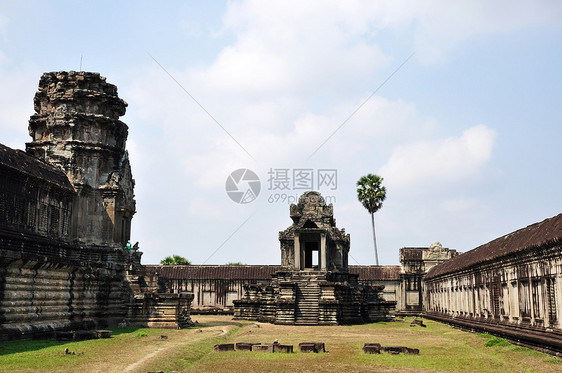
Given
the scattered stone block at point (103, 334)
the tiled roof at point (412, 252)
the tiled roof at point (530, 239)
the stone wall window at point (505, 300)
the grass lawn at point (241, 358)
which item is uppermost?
the tiled roof at point (412, 252)

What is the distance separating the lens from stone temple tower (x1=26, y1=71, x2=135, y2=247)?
29.4 meters

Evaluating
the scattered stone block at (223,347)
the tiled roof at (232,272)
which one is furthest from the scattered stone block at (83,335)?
the tiled roof at (232,272)

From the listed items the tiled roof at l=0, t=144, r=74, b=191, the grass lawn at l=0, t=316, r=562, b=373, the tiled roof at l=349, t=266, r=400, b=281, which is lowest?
the grass lawn at l=0, t=316, r=562, b=373

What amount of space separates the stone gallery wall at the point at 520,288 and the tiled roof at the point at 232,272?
72.3ft

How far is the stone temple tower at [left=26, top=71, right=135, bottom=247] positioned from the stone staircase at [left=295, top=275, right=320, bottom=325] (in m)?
12.0

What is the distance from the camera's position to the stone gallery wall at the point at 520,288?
682 inches

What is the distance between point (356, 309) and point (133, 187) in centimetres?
1720

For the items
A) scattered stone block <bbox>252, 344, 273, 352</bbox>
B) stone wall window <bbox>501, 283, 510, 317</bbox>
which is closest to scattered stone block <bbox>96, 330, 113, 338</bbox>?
scattered stone block <bbox>252, 344, 273, 352</bbox>

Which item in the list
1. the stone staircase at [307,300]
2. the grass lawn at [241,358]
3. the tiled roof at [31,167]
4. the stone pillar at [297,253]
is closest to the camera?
the grass lawn at [241,358]

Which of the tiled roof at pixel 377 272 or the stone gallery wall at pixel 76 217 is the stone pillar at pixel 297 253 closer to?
the stone gallery wall at pixel 76 217

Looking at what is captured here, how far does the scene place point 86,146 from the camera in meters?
30.0

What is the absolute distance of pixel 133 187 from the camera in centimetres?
3294

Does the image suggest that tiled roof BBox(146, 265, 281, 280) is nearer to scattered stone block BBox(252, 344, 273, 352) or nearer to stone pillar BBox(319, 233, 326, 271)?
stone pillar BBox(319, 233, 326, 271)

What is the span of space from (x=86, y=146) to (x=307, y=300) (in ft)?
Result: 55.0
